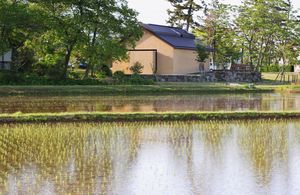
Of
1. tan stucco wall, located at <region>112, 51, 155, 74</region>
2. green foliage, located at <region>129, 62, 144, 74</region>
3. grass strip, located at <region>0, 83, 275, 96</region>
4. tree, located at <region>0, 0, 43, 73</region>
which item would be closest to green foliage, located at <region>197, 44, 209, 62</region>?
tan stucco wall, located at <region>112, 51, 155, 74</region>

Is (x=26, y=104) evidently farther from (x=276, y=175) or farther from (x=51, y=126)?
(x=276, y=175)

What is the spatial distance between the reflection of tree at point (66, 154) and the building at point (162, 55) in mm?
21789

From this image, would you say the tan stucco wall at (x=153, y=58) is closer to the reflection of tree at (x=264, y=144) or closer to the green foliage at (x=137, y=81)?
Result: the green foliage at (x=137, y=81)

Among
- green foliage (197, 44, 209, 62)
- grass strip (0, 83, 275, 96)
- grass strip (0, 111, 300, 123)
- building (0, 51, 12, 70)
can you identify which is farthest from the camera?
green foliage (197, 44, 209, 62)

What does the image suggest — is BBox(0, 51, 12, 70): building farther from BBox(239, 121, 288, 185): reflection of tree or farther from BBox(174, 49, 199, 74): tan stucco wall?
BBox(239, 121, 288, 185): reflection of tree

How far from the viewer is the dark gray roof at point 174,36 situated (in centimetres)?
3331

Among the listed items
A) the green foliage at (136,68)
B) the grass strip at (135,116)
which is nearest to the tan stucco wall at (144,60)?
the green foliage at (136,68)

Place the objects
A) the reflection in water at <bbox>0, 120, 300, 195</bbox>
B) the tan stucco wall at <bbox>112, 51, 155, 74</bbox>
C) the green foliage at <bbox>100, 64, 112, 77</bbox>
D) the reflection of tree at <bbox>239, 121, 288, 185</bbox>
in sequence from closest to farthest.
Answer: the reflection in water at <bbox>0, 120, 300, 195</bbox>
the reflection of tree at <bbox>239, 121, 288, 185</bbox>
the green foliage at <bbox>100, 64, 112, 77</bbox>
the tan stucco wall at <bbox>112, 51, 155, 74</bbox>

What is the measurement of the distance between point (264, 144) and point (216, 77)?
80.0 ft

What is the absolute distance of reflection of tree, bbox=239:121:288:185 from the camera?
708cm

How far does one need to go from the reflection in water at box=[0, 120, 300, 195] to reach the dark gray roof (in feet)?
73.3

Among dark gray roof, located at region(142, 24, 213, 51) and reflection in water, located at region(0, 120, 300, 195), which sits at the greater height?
dark gray roof, located at region(142, 24, 213, 51)

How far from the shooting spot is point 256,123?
39.3ft

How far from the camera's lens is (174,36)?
117 ft
